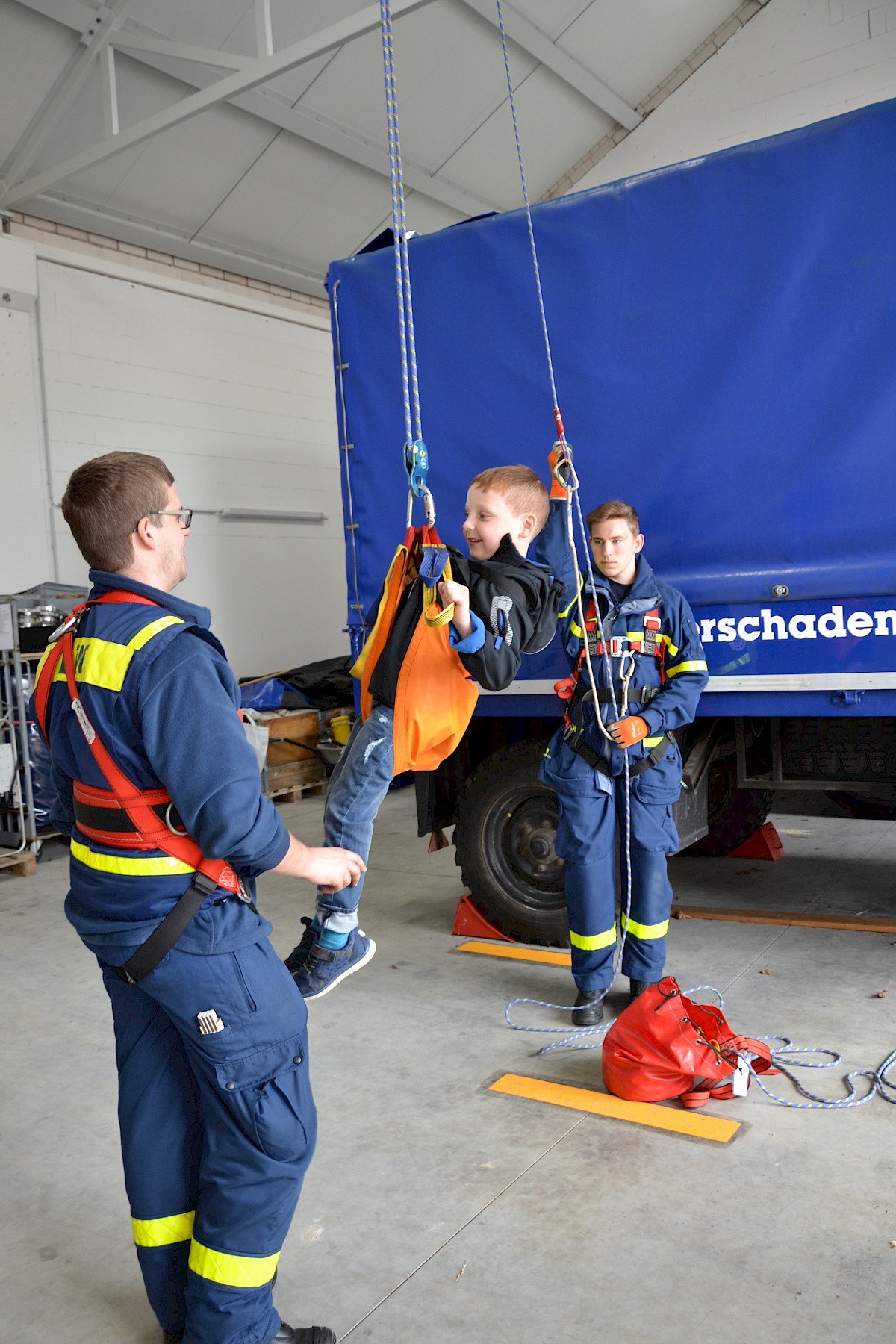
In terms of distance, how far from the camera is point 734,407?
4.11 meters

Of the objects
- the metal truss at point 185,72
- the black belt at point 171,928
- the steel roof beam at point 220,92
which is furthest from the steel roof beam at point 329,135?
the black belt at point 171,928

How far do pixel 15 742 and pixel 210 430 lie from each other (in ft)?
13.5

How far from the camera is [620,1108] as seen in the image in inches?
127

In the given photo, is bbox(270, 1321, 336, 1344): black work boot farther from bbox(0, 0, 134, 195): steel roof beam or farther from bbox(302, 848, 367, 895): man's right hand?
bbox(0, 0, 134, 195): steel roof beam

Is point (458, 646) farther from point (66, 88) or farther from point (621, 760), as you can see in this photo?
point (66, 88)

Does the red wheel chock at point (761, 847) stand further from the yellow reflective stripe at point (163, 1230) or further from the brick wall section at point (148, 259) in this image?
the brick wall section at point (148, 259)

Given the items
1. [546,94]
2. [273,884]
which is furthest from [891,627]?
[546,94]

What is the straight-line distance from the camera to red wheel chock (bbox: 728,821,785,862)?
604 centimetres

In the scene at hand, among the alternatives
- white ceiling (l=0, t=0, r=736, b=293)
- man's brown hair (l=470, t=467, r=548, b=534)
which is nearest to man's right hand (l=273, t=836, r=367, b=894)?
man's brown hair (l=470, t=467, r=548, b=534)

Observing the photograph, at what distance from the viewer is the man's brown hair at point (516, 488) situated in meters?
3.07

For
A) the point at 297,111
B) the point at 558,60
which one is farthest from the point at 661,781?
the point at 558,60

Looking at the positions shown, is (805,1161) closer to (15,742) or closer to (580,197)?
(580,197)

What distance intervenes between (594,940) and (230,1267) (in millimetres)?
2123

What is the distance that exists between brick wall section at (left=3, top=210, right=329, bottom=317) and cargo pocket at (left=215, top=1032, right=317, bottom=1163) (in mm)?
8292
